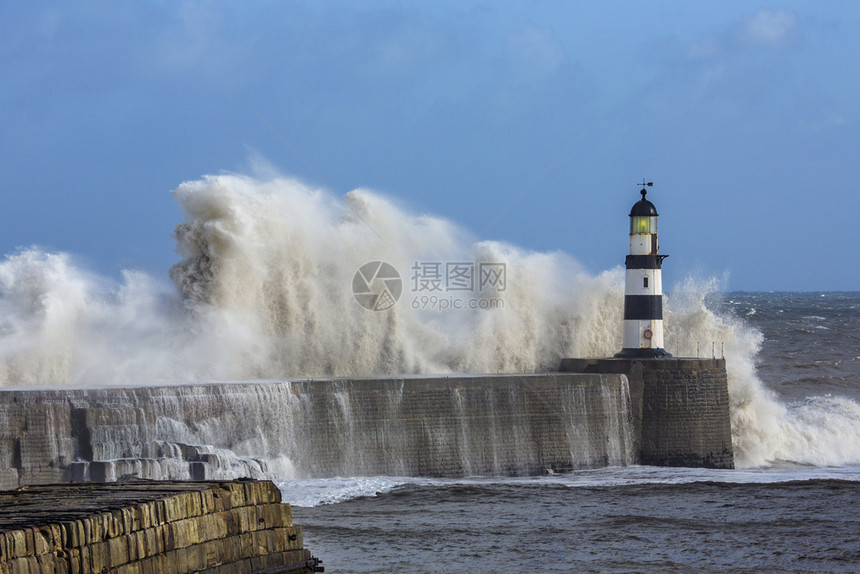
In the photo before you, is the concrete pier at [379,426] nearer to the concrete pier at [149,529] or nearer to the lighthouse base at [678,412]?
the lighthouse base at [678,412]

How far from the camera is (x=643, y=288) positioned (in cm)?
1736

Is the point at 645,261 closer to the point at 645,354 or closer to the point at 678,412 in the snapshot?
the point at 645,354

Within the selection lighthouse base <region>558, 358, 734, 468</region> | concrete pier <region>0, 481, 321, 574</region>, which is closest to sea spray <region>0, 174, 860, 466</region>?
lighthouse base <region>558, 358, 734, 468</region>

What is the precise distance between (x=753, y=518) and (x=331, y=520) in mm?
4079

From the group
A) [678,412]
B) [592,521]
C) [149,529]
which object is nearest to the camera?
[149,529]

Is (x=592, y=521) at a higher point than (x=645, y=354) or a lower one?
lower

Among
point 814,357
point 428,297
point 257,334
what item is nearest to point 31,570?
point 257,334

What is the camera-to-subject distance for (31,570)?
19.9 ft

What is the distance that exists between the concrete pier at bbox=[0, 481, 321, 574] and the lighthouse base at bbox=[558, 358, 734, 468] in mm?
8766

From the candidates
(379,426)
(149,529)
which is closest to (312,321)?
(379,426)

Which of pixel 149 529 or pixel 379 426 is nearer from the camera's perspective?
pixel 149 529

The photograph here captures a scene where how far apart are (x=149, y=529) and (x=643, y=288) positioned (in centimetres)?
1134

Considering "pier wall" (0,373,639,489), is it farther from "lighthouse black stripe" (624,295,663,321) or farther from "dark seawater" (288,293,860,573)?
"lighthouse black stripe" (624,295,663,321)

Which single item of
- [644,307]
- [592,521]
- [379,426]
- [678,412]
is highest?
[644,307]
